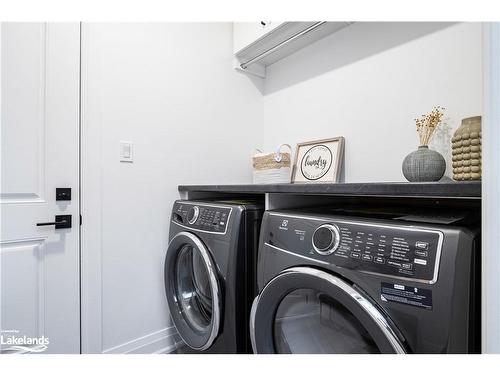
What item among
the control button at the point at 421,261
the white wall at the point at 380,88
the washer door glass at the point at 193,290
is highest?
the white wall at the point at 380,88

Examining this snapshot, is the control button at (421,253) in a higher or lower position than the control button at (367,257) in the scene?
higher

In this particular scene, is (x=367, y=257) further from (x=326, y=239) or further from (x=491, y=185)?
(x=491, y=185)

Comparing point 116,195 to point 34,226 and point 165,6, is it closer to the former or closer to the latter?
point 34,226

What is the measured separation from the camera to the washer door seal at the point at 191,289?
47.2 inches

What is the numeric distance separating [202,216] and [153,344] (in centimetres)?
87

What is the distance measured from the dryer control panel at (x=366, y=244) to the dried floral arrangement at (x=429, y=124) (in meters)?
0.68

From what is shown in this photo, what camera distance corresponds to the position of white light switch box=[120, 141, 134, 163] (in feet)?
4.79

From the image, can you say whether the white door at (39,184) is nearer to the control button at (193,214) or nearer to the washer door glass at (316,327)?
the control button at (193,214)

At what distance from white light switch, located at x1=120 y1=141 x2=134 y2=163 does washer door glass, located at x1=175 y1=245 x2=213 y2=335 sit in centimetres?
57

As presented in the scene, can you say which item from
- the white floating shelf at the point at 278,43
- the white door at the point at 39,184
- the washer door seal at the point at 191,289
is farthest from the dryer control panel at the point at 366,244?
the white floating shelf at the point at 278,43

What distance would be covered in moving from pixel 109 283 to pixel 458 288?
4.84ft

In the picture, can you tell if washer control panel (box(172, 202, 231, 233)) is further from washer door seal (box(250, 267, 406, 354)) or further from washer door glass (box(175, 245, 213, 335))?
washer door seal (box(250, 267, 406, 354))

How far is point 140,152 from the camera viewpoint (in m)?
1.52
